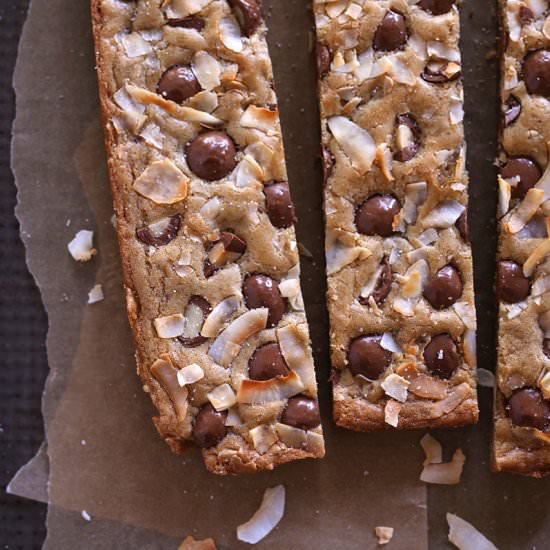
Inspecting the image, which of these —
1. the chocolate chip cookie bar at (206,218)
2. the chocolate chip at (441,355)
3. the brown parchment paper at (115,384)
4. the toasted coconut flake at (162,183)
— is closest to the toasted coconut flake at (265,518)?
the brown parchment paper at (115,384)

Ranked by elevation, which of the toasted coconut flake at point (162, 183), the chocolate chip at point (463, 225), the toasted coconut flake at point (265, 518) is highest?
the toasted coconut flake at point (162, 183)

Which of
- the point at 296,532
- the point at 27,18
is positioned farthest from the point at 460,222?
the point at 27,18

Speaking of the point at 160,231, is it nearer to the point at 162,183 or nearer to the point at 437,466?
the point at 162,183

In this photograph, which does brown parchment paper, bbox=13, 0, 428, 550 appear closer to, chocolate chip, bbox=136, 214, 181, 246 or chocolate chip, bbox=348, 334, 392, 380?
chocolate chip, bbox=348, 334, 392, 380

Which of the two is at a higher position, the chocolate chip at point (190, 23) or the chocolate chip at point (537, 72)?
the chocolate chip at point (190, 23)

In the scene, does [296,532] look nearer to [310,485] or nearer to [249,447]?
[310,485]

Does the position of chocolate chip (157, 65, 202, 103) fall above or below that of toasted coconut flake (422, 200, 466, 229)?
above

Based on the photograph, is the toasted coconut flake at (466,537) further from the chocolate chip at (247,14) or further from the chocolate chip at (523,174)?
the chocolate chip at (247,14)

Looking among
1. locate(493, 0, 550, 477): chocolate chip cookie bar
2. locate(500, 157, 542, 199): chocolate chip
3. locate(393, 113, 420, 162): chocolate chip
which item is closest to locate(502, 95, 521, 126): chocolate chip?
locate(493, 0, 550, 477): chocolate chip cookie bar
